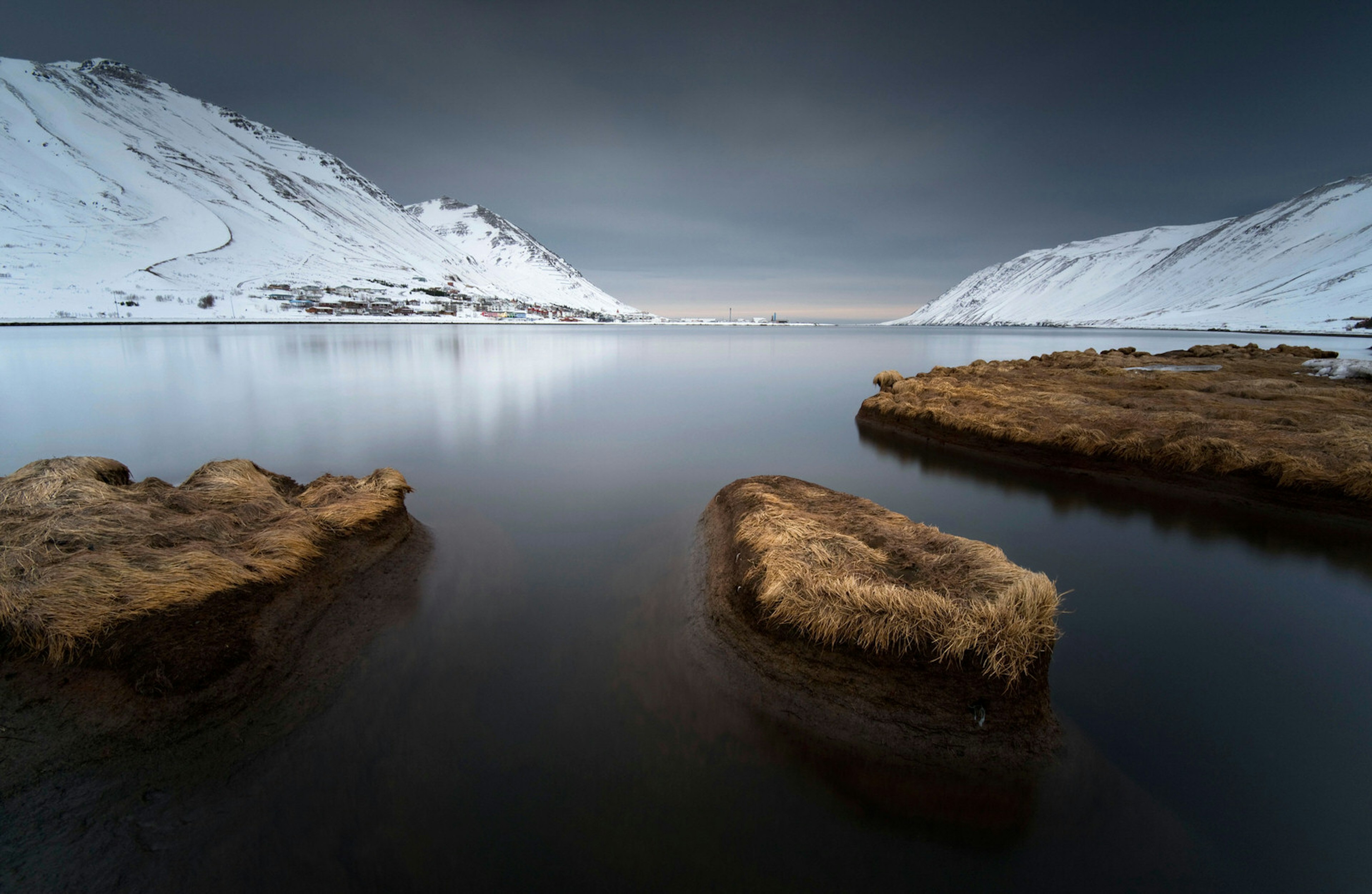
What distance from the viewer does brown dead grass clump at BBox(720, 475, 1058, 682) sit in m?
3.99

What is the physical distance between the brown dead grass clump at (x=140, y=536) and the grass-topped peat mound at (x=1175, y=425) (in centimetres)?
1324

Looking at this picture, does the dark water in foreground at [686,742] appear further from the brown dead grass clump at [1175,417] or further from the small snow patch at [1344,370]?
the small snow patch at [1344,370]

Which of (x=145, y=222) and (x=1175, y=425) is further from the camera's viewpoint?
(x=145, y=222)

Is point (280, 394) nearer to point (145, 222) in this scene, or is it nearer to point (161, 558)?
point (161, 558)

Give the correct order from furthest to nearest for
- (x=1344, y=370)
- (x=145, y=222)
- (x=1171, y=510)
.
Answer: (x=145, y=222) → (x=1344, y=370) → (x=1171, y=510)

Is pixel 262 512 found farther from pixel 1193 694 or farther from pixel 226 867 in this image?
pixel 1193 694

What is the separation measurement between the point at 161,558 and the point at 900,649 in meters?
6.70

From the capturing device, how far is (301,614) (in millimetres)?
4789

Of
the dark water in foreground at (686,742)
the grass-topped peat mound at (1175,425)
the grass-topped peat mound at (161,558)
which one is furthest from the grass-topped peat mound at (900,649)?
the grass-topped peat mound at (1175,425)

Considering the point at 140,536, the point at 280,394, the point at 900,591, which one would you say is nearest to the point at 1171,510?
the point at 900,591

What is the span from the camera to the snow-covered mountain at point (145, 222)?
290 ft

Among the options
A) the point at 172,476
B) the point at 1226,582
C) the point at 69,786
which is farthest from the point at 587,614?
the point at 172,476

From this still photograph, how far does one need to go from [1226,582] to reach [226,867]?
10895 mm

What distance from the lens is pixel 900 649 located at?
13.5ft
